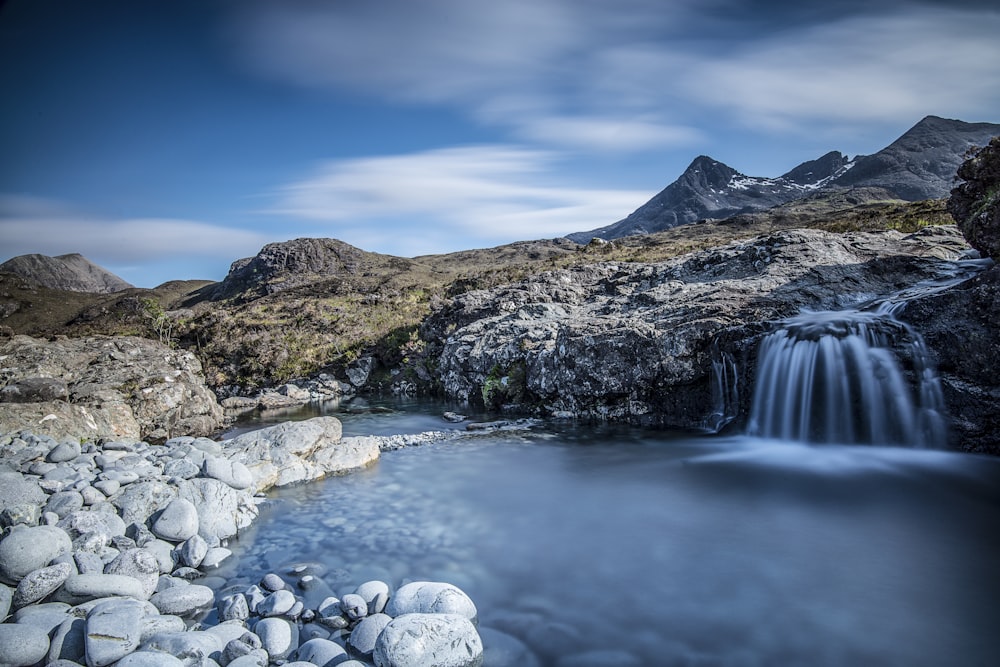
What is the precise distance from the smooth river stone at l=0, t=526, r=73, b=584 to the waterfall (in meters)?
13.0

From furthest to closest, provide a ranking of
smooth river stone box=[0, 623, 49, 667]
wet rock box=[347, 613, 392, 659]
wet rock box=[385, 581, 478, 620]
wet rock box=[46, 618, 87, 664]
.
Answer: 1. wet rock box=[385, 581, 478, 620]
2. wet rock box=[347, 613, 392, 659]
3. wet rock box=[46, 618, 87, 664]
4. smooth river stone box=[0, 623, 49, 667]

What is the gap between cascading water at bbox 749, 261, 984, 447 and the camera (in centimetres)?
1020

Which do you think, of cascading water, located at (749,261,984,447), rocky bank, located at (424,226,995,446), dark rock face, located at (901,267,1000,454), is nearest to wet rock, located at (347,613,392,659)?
cascading water, located at (749,261,984,447)

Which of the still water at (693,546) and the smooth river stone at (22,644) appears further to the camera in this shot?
the still water at (693,546)

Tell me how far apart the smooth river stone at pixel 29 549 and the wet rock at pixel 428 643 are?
13.2 feet

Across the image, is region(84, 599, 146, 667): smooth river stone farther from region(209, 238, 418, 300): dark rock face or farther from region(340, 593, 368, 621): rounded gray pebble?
region(209, 238, 418, 300): dark rock face

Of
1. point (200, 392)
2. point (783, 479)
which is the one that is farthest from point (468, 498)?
point (200, 392)

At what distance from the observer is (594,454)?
1189 cm

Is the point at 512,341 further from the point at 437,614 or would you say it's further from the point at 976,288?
the point at 437,614

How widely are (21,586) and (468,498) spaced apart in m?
6.02

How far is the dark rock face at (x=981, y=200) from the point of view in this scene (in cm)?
1110

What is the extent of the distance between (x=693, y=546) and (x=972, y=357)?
724 centimetres

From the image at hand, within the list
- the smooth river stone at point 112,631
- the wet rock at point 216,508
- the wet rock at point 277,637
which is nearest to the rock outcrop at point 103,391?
the wet rock at point 216,508

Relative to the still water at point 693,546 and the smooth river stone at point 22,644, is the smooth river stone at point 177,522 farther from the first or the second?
the smooth river stone at point 22,644
